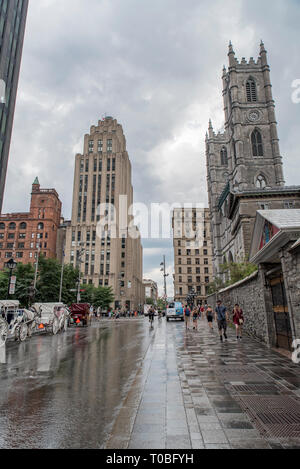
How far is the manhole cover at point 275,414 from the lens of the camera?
3660 millimetres

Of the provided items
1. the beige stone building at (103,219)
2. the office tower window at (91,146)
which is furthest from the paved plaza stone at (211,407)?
the office tower window at (91,146)

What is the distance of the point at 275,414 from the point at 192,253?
285ft

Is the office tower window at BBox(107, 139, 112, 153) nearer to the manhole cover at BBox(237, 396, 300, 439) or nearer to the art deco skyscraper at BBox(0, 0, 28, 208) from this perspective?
the art deco skyscraper at BBox(0, 0, 28, 208)

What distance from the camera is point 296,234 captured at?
26.9ft

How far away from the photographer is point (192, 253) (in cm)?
9031

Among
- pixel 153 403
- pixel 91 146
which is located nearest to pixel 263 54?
pixel 91 146

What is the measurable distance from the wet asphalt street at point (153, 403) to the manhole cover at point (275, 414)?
0.01m

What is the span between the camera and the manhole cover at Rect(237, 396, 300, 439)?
3.66 m

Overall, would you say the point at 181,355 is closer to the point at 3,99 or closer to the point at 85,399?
the point at 85,399

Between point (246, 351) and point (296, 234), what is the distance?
15.8 ft

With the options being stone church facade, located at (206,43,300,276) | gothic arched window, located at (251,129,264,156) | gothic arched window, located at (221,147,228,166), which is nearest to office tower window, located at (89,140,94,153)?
gothic arched window, located at (221,147,228,166)

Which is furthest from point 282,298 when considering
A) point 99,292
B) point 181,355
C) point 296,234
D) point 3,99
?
point 99,292

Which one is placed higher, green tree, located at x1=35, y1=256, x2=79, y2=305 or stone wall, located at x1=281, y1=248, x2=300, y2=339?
green tree, located at x1=35, y1=256, x2=79, y2=305

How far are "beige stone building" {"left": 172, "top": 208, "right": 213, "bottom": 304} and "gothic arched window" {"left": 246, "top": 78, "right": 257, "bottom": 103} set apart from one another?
4046 cm
